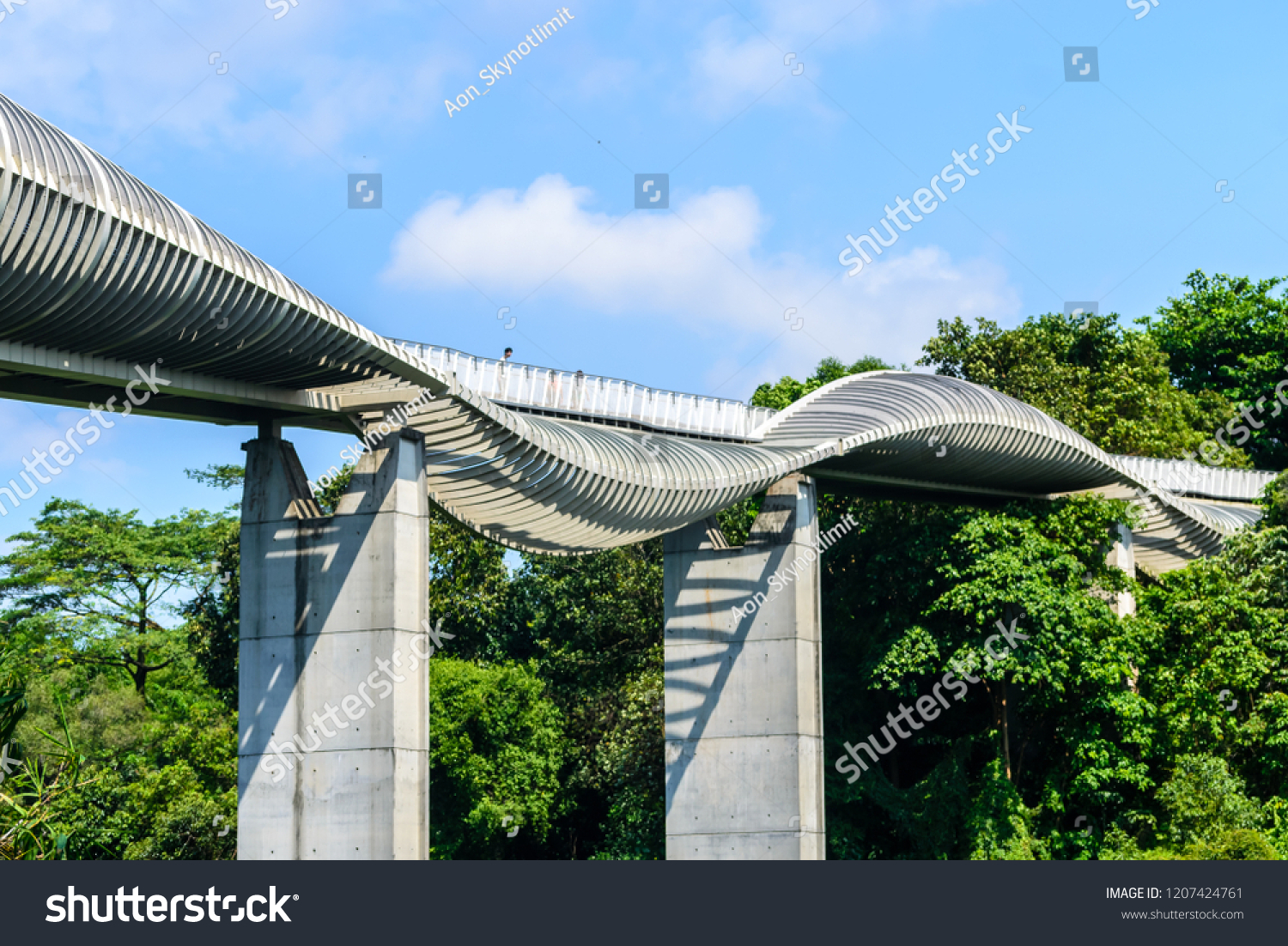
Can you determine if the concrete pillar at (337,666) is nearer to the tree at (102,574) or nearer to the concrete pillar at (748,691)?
the concrete pillar at (748,691)

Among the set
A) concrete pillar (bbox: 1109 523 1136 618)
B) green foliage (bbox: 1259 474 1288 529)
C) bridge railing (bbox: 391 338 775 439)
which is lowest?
concrete pillar (bbox: 1109 523 1136 618)

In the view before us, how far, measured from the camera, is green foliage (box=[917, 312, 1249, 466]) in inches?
1485

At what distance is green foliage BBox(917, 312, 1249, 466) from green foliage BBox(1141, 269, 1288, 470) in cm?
428

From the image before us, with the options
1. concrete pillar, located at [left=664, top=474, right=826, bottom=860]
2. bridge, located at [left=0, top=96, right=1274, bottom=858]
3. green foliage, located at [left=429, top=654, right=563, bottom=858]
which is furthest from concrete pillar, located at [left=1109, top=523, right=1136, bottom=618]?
green foliage, located at [left=429, top=654, right=563, bottom=858]

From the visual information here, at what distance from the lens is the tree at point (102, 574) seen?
4378 cm

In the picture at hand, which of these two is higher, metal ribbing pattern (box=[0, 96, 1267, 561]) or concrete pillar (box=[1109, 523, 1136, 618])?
metal ribbing pattern (box=[0, 96, 1267, 561])

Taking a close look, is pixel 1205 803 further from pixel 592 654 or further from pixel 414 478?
pixel 592 654

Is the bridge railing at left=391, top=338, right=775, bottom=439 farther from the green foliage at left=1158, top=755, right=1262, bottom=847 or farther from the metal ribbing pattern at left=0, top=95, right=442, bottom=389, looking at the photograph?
the green foliage at left=1158, top=755, right=1262, bottom=847

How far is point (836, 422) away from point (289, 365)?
1189cm

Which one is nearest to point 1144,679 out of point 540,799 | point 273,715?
point 540,799

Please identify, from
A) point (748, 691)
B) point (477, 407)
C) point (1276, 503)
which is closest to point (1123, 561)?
point (1276, 503)

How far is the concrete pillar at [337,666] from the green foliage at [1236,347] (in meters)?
36.3

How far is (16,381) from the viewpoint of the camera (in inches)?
717

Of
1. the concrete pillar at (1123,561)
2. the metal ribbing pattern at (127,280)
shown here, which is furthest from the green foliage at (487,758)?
the metal ribbing pattern at (127,280)
